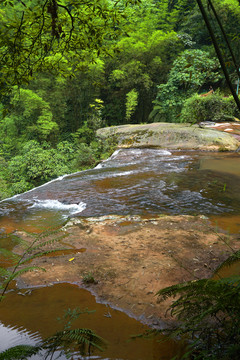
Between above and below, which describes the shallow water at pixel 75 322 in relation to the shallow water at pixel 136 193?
above

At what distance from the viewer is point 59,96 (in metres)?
17.5

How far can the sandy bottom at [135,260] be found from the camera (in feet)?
7.83

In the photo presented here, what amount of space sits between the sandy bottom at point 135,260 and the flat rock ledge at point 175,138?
26.4 feet

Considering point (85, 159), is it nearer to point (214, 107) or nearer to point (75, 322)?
point (214, 107)

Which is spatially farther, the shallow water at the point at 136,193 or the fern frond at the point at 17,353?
the shallow water at the point at 136,193

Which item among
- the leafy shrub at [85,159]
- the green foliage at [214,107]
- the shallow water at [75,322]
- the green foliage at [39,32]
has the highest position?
the green foliage at [39,32]

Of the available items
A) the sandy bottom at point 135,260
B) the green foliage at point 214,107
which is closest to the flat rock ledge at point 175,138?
the green foliage at point 214,107

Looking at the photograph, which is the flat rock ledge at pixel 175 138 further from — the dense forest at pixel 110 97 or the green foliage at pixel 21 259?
the green foliage at pixel 21 259

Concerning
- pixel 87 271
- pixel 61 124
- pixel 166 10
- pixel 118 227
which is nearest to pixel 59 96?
pixel 61 124

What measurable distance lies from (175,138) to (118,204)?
7.68m

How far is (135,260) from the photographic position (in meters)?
3.00

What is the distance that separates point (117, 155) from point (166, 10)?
54.4 ft

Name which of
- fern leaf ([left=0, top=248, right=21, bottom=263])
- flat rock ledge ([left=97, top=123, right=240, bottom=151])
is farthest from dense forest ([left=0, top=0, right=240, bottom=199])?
fern leaf ([left=0, top=248, right=21, bottom=263])

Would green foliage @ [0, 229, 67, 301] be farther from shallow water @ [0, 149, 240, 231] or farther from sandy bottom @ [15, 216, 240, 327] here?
shallow water @ [0, 149, 240, 231]
